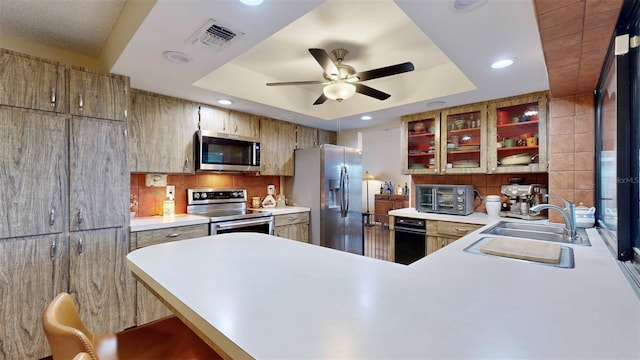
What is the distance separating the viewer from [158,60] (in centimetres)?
202

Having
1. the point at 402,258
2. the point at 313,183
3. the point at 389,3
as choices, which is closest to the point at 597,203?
the point at 402,258

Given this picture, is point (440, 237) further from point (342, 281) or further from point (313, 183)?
point (342, 281)

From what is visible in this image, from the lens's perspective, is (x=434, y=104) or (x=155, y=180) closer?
(x=155, y=180)

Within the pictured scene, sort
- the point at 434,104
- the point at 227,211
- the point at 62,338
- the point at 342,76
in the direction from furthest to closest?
the point at 227,211, the point at 434,104, the point at 342,76, the point at 62,338

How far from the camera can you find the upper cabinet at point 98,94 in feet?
6.89

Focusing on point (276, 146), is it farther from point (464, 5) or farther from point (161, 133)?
point (464, 5)

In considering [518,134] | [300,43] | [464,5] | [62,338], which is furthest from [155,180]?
[518,134]

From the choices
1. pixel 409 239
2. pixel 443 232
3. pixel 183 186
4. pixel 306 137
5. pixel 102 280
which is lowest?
pixel 102 280

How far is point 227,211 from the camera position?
3.36m

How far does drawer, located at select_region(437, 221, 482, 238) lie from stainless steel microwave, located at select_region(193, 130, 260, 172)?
2.26 meters

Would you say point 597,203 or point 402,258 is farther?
point 402,258

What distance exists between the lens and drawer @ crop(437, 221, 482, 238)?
279cm

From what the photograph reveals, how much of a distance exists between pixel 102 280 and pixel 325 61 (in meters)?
2.43

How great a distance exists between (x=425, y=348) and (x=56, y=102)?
2.73m
